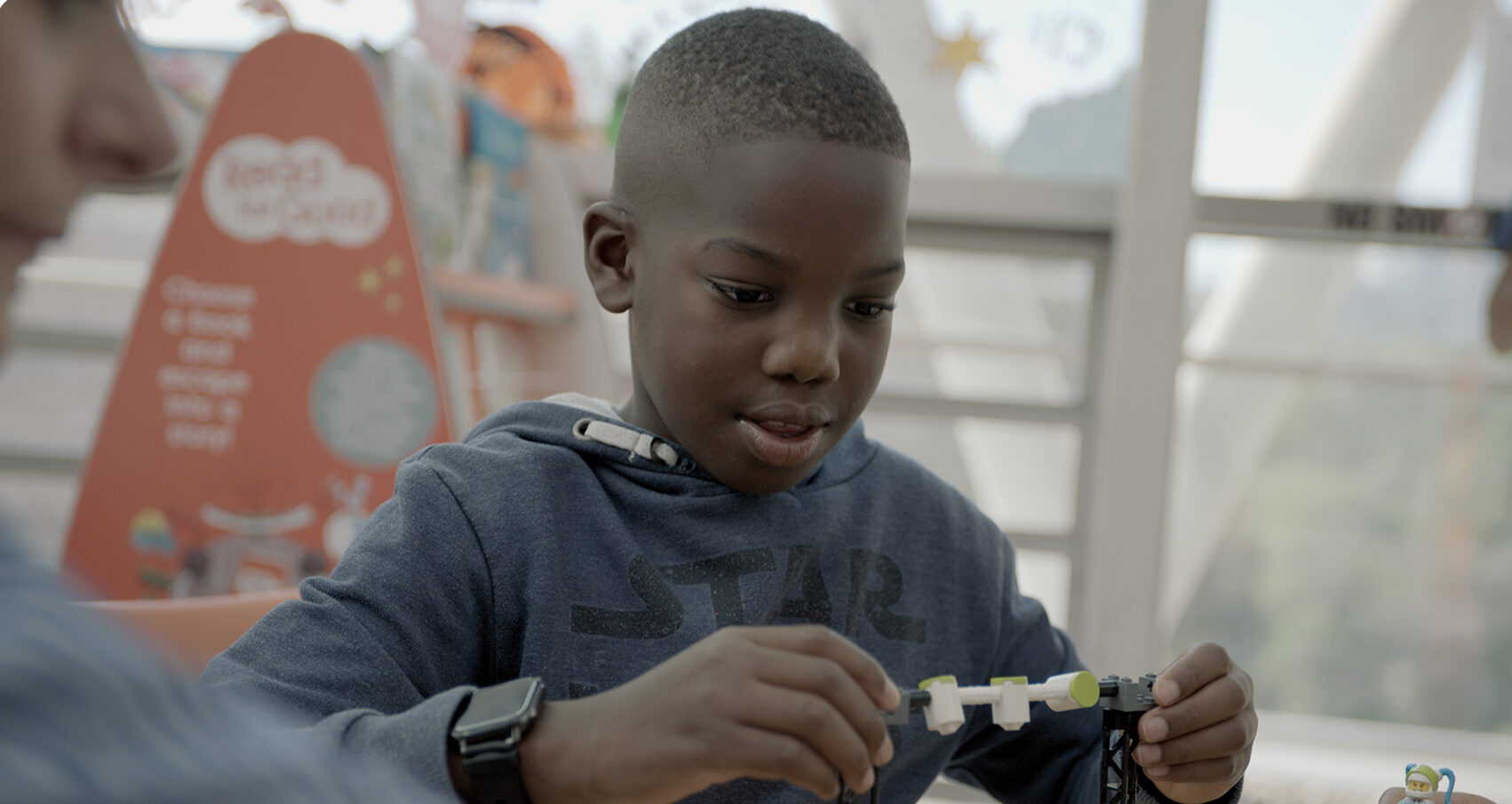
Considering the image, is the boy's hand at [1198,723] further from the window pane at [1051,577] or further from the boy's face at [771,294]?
the window pane at [1051,577]

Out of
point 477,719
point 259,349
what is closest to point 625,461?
point 477,719

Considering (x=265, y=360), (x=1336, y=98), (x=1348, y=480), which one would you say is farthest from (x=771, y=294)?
(x=1348, y=480)

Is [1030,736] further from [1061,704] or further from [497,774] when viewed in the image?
[497,774]

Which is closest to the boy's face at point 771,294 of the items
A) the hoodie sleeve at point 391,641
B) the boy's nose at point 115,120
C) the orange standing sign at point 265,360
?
the hoodie sleeve at point 391,641

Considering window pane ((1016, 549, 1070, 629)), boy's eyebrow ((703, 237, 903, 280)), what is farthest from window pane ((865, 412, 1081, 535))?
boy's eyebrow ((703, 237, 903, 280))

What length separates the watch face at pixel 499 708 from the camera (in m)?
0.46

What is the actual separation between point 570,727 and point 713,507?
31 cm

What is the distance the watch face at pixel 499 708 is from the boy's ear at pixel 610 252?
331 millimetres

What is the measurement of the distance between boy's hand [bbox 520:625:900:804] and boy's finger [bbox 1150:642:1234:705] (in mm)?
216

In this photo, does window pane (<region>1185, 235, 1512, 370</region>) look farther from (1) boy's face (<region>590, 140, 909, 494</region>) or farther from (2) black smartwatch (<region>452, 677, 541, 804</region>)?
(2) black smartwatch (<region>452, 677, 541, 804</region>)

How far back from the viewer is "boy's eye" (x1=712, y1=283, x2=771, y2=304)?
670 mm

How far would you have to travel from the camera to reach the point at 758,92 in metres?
0.69

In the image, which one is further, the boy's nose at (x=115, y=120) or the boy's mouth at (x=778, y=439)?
the boy's mouth at (x=778, y=439)

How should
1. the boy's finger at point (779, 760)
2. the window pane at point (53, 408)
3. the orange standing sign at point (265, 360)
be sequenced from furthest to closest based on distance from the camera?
1. the window pane at point (53, 408)
2. the orange standing sign at point (265, 360)
3. the boy's finger at point (779, 760)
